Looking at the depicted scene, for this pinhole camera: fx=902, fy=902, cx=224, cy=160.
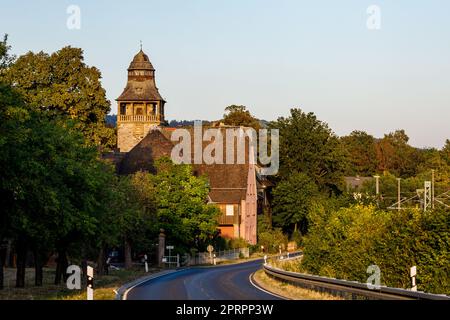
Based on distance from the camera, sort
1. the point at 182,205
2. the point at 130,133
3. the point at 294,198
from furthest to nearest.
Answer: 1. the point at 130,133
2. the point at 294,198
3. the point at 182,205

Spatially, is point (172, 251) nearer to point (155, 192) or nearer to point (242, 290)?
point (155, 192)

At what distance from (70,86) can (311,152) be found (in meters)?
41.1

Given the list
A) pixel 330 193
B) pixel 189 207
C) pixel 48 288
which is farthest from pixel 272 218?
pixel 48 288

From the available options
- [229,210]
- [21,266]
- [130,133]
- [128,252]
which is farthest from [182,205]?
[130,133]

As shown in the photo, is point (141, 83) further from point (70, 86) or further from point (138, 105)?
point (70, 86)

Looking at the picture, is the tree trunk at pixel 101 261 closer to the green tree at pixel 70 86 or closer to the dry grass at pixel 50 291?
the dry grass at pixel 50 291

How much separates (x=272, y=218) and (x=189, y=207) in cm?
3901

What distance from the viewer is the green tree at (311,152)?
112 meters

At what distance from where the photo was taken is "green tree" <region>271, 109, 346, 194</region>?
112 m

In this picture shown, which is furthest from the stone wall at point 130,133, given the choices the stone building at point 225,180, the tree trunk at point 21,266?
the tree trunk at point 21,266

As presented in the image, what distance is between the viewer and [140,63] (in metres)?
123

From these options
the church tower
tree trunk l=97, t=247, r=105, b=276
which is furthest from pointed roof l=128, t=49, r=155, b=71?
tree trunk l=97, t=247, r=105, b=276

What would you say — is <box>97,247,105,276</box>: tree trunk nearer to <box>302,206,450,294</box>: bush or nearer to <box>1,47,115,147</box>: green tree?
<box>302,206,450,294</box>: bush
